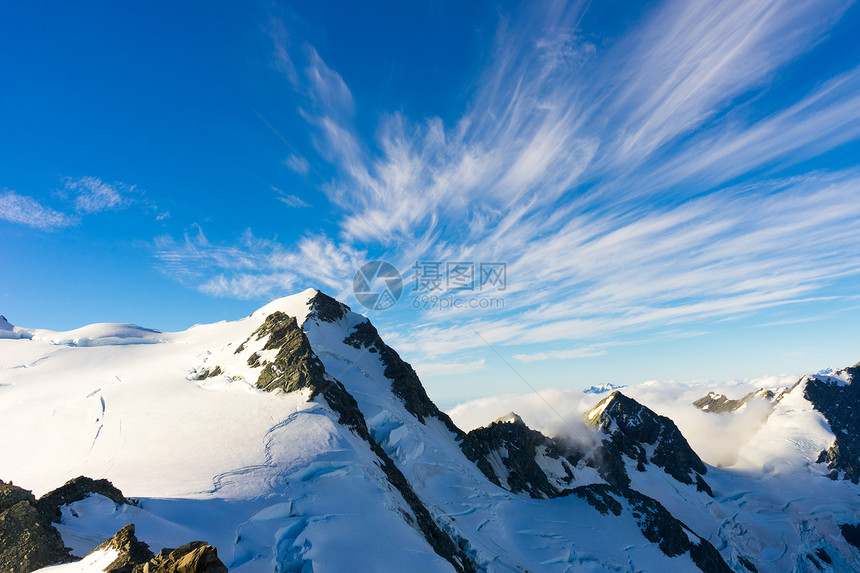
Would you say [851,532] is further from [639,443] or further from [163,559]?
[163,559]

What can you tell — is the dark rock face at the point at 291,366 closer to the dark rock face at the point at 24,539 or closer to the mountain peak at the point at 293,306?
the mountain peak at the point at 293,306

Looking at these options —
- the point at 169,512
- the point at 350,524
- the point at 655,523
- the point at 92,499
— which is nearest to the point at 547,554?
the point at 655,523

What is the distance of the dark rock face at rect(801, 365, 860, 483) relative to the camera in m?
149

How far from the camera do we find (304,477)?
97.3ft

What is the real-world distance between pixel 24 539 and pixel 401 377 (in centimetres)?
6063

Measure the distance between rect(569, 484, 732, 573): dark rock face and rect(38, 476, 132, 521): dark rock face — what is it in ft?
230

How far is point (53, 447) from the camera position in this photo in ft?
132

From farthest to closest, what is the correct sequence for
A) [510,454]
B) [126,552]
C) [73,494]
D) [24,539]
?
[510,454], [73,494], [24,539], [126,552]

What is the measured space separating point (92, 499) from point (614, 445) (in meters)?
153

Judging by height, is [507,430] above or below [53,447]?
below

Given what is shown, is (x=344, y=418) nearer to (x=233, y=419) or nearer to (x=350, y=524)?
(x=233, y=419)

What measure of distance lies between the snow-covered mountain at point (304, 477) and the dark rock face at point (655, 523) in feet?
1.36

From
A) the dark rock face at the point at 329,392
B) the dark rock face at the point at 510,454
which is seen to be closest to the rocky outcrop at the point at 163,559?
the dark rock face at the point at 329,392

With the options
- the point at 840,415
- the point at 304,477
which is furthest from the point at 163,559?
the point at 840,415
